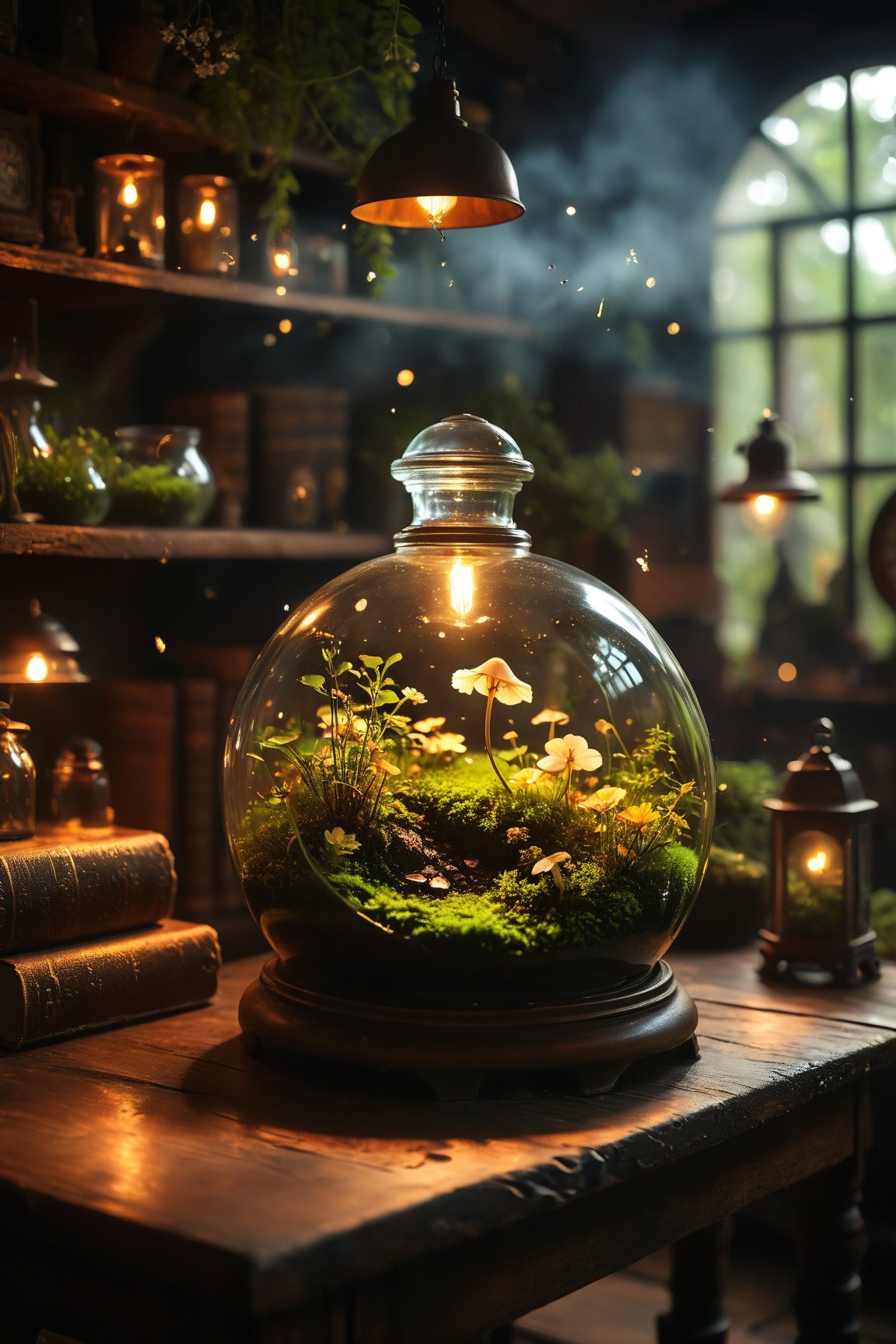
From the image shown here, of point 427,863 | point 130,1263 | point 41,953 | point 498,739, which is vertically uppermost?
point 498,739

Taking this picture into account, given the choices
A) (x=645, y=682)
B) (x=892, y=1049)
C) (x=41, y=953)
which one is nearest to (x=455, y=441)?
(x=645, y=682)

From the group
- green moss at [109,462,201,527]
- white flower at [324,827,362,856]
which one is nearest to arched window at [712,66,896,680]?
green moss at [109,462,201,527]

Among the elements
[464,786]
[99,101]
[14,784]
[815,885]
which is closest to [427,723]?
[464,786]

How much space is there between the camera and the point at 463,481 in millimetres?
1976

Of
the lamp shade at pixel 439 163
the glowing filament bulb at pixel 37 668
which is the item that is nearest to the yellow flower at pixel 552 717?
the lamp shade at pixel 439 163

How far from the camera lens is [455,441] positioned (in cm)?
197

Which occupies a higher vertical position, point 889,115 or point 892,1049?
point 889,115

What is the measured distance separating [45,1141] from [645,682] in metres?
0.96

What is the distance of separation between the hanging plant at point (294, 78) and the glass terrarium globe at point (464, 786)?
1045 mm

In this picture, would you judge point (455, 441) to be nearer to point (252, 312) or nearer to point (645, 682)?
point (645, 682)

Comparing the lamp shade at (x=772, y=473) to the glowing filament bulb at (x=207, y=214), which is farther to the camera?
the lamp shade at (x=772, y=473)

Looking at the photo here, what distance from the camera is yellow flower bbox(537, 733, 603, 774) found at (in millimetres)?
1922

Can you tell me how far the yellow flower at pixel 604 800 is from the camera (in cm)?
188

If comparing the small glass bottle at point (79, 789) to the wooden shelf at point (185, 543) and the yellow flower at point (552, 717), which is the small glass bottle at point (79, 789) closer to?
the wooden shelf at point (185, 543)
